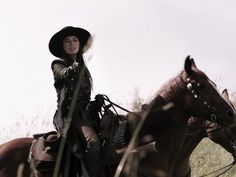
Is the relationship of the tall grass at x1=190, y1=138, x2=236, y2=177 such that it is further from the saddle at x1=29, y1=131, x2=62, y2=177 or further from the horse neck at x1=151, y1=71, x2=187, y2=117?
the saddle at x1=29, y1=131, x2=62, y2=177

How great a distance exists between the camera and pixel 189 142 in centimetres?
767

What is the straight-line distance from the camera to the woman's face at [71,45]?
24.4 ft

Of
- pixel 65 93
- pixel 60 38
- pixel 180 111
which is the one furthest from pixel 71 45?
pixel 180 111

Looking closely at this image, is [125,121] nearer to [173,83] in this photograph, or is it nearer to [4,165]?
[173,83]

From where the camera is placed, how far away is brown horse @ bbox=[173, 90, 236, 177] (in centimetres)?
750

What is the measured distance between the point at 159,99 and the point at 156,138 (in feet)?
1.64

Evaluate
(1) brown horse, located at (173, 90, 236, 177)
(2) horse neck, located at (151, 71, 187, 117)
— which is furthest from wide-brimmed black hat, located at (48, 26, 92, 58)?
(1) brown horse, located at (173, 90, 236, 177)

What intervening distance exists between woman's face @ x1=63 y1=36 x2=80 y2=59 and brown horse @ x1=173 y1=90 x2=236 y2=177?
185cm

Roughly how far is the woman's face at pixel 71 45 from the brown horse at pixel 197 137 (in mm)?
1850

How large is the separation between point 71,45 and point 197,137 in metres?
2.23

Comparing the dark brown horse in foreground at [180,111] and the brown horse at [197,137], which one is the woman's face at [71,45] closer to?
the dark brown horse in foreground at [180,111]

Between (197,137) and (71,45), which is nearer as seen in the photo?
A: (71,45)

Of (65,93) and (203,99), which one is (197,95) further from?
(65,93)

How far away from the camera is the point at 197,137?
8031mm
